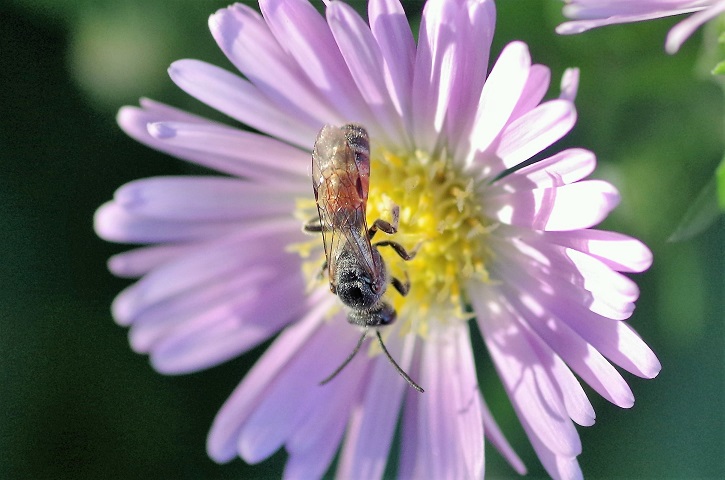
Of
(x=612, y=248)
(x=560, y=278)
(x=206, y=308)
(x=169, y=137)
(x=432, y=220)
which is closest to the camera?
(x=612, y=248)

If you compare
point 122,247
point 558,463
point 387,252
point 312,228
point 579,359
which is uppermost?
point 122,247

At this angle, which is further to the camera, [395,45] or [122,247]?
[122,247]

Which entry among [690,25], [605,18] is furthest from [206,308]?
[690,25]

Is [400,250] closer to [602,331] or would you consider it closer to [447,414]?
[447,414]

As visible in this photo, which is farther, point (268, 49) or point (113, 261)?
point (113, 261)

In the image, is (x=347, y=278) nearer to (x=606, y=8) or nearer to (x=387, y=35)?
(x=387, y=35)

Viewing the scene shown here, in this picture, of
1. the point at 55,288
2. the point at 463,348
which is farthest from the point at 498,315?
the point at 55,288
